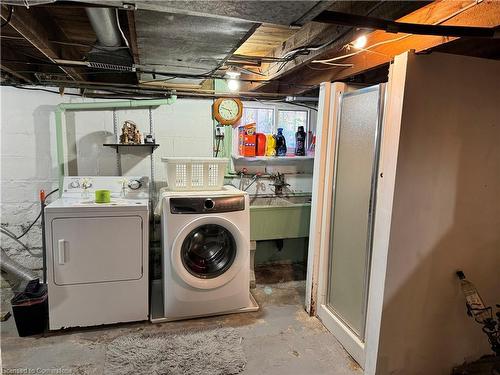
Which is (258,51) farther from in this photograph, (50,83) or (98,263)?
(98,263)

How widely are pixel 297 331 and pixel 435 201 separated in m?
1.38

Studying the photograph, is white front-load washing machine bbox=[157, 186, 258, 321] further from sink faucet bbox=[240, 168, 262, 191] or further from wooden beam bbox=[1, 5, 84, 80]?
wooden beam bbox=[1, 5, 84, 80]

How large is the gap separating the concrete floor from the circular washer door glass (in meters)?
0.40

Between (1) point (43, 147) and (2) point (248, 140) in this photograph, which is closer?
(1) point (43, 147)

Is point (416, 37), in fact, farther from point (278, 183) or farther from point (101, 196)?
point (101, 196)

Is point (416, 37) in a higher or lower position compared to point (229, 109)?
higher

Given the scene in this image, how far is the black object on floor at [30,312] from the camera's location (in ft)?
7.25

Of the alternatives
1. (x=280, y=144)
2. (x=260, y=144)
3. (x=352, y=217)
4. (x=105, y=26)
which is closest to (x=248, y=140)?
(x=260, y=144)

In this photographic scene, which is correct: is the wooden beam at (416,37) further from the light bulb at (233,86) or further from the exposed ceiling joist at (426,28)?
the light bulb at (233,86)

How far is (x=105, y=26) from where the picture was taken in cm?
163

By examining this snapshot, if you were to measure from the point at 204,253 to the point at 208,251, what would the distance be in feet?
0.12

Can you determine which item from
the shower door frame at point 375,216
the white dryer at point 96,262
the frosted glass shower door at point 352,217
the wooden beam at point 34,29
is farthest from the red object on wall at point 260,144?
the wooden beam at point 34,29

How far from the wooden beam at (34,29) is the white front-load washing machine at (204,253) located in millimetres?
1181

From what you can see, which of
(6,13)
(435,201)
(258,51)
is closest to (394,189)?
(435,201)
